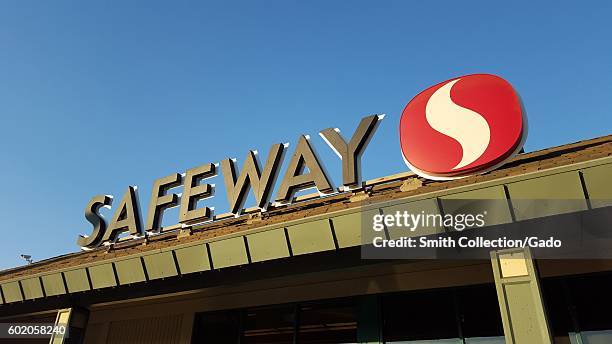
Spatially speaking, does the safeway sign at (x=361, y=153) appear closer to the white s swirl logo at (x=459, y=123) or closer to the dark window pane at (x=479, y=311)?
the white s swirl logo at (x=459, y=123)

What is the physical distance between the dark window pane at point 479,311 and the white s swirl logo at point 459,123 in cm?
219

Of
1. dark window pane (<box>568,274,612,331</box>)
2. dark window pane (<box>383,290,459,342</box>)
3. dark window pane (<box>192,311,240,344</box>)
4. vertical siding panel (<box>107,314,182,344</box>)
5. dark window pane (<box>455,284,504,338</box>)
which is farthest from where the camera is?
vertical siding panel (<box>107,314,182,344</box>)

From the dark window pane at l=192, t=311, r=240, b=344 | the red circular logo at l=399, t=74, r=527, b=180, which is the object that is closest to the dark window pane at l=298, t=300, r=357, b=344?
the dark window pane at l=192, t=311, r=240, b=344

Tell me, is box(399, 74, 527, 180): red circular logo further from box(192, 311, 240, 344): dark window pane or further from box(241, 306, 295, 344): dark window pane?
box(192, 311, 240, 344): dark window pane

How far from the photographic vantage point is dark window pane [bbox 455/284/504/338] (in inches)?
291

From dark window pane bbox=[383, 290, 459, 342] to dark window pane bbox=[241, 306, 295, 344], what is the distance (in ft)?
6.96

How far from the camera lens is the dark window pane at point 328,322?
28.5 ft

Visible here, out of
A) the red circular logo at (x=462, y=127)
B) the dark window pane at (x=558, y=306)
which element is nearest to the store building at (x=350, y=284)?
the dark window pane at (x=558, y=306)

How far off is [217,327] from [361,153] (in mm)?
5074

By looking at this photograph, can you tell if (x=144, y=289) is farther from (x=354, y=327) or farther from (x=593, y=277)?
(x=593, y=277)

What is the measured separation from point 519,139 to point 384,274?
342 cm

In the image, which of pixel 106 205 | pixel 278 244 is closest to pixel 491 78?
pixel 278 244

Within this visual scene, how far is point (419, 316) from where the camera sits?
8.11 metres

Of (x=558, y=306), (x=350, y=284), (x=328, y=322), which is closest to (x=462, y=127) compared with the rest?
(x=558, y=306)
